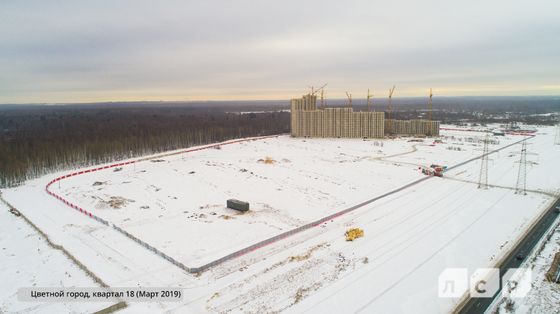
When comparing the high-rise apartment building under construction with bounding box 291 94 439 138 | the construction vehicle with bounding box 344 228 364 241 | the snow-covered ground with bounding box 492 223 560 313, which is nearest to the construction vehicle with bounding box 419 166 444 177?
the construction vehicle with bounding box 344 228 364 241

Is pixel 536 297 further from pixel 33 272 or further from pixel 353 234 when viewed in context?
pixel 33 272

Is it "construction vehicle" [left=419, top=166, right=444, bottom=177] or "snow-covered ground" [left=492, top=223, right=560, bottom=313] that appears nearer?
"snow-covered ground" [left=492, top=223, right=560, bottom=313]

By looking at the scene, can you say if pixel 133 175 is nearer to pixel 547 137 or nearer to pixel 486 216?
pixel 486 216

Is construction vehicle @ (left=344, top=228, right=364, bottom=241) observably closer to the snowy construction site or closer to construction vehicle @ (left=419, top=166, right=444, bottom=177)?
the snowy construction site

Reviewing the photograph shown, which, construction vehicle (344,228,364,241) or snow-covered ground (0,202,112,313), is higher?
construction vehicle (344,228,364,241)

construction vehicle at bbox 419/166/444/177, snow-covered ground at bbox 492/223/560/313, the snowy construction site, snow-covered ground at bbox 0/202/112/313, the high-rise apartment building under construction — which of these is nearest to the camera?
snow-covered ground at bbox 492/223/560/313

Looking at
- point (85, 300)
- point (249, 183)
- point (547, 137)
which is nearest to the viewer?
point (85, 300)

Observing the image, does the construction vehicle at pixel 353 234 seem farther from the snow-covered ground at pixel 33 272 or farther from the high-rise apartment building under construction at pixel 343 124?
the high-rise apartment building under construction at pixel 343 124

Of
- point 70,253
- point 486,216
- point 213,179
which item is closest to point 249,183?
point 213,179
